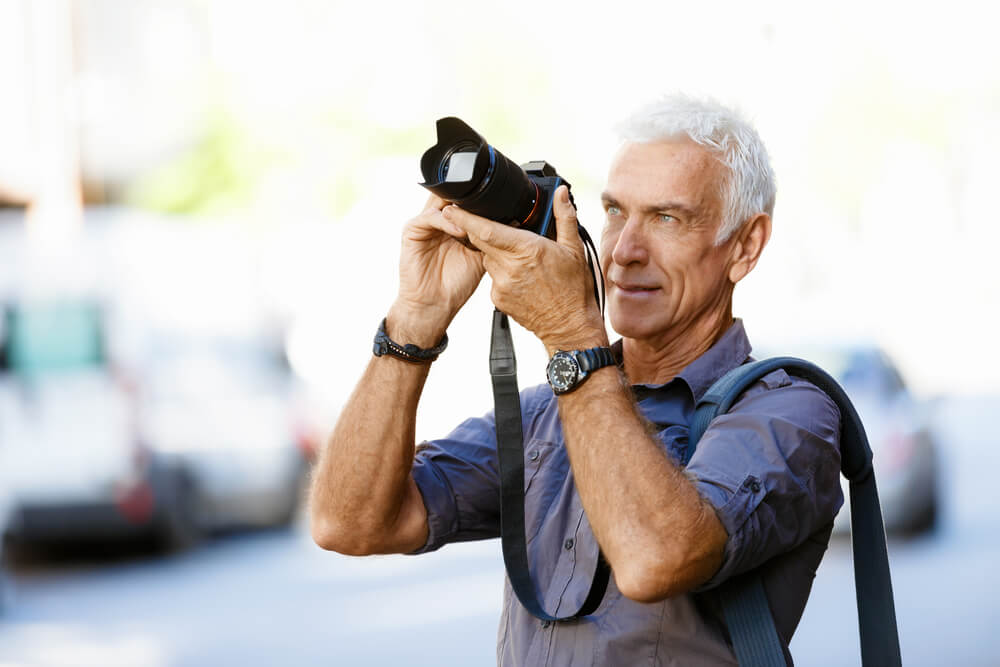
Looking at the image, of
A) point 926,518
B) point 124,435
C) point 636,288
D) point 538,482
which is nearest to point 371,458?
point 538,482

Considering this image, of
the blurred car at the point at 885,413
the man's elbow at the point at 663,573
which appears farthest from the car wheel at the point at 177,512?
the man's elbow at the point at 663,573

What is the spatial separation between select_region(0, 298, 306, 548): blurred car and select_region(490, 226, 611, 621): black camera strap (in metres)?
6.38

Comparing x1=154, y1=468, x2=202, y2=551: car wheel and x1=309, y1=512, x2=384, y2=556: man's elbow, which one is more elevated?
x1=309, y1=512, x2=384, y2=556: man's elbow

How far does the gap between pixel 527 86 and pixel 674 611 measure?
16.8 metres

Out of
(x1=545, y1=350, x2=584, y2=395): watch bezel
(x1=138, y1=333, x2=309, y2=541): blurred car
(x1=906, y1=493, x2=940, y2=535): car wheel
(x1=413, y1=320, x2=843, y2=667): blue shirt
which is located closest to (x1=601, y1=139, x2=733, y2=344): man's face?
(x1=413, y1=320, x2=843, y2=667): blue shirt

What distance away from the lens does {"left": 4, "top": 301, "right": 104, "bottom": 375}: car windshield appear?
839 centimetres

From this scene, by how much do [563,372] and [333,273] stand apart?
53.4 ft

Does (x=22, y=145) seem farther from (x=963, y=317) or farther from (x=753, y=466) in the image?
(x=963, y=317)

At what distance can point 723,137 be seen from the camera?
2105mm

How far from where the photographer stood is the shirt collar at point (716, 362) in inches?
80.7

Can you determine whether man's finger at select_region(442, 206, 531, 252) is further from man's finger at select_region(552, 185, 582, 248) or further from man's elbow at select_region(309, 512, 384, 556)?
man's elbow at select_region(309, 512, 384, 556)

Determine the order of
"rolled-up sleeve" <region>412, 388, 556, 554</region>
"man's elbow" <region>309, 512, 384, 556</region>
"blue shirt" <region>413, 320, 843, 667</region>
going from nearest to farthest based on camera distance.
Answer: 1. "blue shirt" <region>413, 320, 843, 667</region>
2. "man's elbow" <region>309, 512, 384, 556</region>
3. "rolled-up sleeve" <region>412, 388, 556, 554</region>

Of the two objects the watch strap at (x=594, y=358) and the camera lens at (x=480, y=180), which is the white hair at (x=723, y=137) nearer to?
the camera lens at (x=480, y=180)

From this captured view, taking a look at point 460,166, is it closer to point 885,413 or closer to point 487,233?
point 487,233
